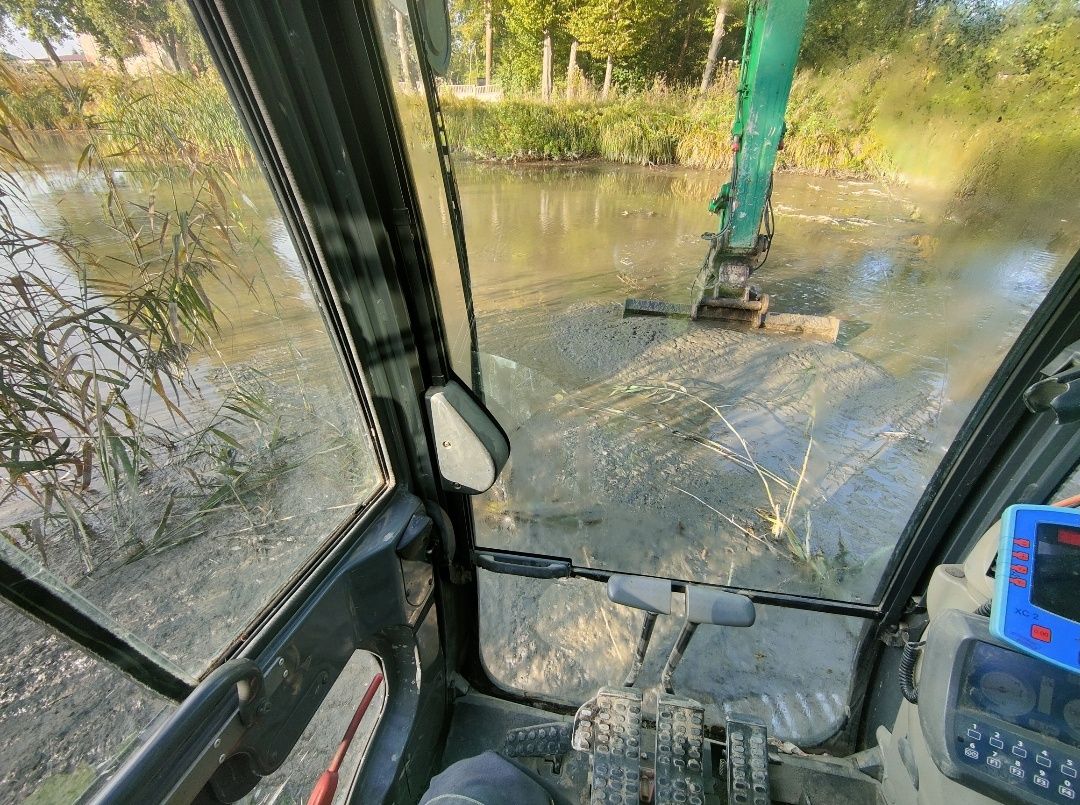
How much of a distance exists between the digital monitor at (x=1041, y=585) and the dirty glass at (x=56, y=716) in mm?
1436

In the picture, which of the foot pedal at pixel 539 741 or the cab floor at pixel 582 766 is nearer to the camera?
the cab floor at pixel 582 766

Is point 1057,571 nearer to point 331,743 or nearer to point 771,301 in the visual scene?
point 331,743

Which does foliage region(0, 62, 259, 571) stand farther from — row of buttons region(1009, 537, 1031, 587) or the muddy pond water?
row of buttons region(1009, 537, 1031, 587)

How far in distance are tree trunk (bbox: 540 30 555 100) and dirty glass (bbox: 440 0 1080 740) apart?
0.02 m

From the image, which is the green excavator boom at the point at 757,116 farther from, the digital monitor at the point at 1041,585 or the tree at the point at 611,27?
the digital monitor at the point at 1041,585

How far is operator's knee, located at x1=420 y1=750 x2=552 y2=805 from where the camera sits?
808 mm

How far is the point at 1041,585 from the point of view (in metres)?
0.83

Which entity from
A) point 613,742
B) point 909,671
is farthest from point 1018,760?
point 613,742

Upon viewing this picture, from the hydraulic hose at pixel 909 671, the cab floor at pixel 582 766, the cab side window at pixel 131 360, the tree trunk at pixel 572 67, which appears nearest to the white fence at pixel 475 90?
the cab side window at pixel 131 360

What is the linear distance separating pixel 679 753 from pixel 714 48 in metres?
3.60

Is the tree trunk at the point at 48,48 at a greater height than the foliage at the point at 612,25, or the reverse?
the foliage at the point at 612,25

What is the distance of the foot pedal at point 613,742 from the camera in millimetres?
1232

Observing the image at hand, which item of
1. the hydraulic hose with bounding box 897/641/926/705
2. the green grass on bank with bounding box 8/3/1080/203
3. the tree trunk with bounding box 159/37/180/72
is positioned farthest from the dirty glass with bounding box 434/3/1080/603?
the tree trunk with bounding box 159/37/180/72

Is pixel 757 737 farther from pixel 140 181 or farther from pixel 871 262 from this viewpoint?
pixel 871 262
